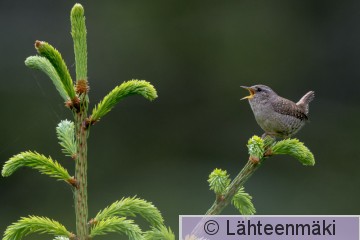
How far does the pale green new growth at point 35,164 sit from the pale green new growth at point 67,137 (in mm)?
40

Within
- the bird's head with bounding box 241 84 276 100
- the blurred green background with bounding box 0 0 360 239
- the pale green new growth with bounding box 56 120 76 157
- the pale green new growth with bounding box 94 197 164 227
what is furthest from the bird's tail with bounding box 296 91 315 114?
the blurred green background with bounding box 0 0 360 239

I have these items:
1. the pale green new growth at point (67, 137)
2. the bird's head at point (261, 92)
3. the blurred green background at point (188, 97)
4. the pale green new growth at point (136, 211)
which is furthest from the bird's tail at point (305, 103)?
the blurred green background at point (188, 97)

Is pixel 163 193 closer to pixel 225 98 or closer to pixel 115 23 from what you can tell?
pixel 225 98

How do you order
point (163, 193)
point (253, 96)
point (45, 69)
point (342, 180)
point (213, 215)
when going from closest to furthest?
point (213, 215) → point (45, 69) → point (253, 96) → point (163, 193) → point (342, 180)

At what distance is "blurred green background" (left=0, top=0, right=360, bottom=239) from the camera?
7.62 m

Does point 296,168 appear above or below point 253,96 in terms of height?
above

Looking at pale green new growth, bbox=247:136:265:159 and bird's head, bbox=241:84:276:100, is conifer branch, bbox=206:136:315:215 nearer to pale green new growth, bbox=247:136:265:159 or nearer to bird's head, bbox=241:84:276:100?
pale green new growth, bbox=247:136:265:159

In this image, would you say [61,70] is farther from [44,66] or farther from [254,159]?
[254,159]

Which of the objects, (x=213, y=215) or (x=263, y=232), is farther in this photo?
(x=263, y=232)

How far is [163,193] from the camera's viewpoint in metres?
7.52

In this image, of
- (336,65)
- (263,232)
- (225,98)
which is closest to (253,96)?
(263,232)

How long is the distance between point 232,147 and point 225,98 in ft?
3.15

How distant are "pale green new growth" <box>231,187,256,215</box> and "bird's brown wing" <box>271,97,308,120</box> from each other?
2.00ft

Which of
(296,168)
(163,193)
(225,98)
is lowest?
(163,193)
